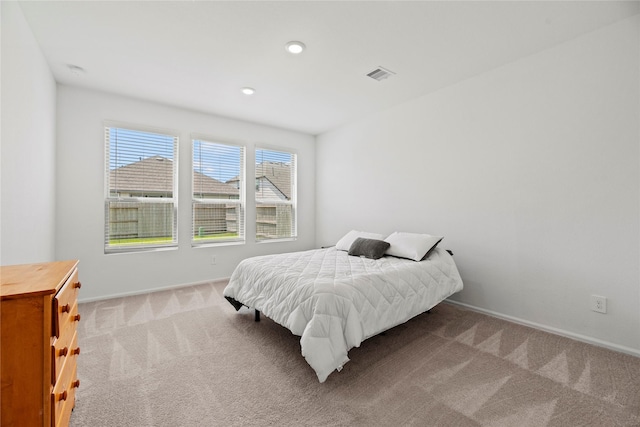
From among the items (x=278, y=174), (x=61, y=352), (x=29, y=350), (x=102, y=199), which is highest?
(x=278, y=174)

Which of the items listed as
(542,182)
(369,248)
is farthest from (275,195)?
(542,182)

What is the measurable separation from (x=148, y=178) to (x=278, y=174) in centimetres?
197

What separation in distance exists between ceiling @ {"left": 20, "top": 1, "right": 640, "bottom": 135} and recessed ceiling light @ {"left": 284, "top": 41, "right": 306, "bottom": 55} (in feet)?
0.16

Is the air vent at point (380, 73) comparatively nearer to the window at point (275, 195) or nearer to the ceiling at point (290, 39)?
the ceiling at point (290, 39)

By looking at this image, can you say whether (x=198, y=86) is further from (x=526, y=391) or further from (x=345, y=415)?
(x=526, y=391)

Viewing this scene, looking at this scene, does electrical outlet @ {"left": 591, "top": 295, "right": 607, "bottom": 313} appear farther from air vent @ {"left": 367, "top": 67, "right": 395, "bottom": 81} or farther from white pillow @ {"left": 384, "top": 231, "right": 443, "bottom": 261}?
air vent @ {"left": 367, "top": 67, "right": 395, "bottom": 81}

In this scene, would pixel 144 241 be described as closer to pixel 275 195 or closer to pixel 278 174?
pixel 275 195

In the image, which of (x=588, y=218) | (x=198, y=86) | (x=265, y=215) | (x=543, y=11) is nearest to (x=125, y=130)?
(x=198, y=86)

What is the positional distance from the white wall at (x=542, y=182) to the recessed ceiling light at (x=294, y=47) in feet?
5.88

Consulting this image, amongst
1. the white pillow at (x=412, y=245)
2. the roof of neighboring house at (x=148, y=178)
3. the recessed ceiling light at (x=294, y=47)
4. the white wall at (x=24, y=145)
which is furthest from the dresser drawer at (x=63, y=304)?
the white pillow at (x=412, y=245)

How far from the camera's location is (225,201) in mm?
4348

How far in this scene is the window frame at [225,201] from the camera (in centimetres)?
404

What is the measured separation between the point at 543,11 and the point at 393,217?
2.49m

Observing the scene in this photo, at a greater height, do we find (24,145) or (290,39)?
(290,39)
